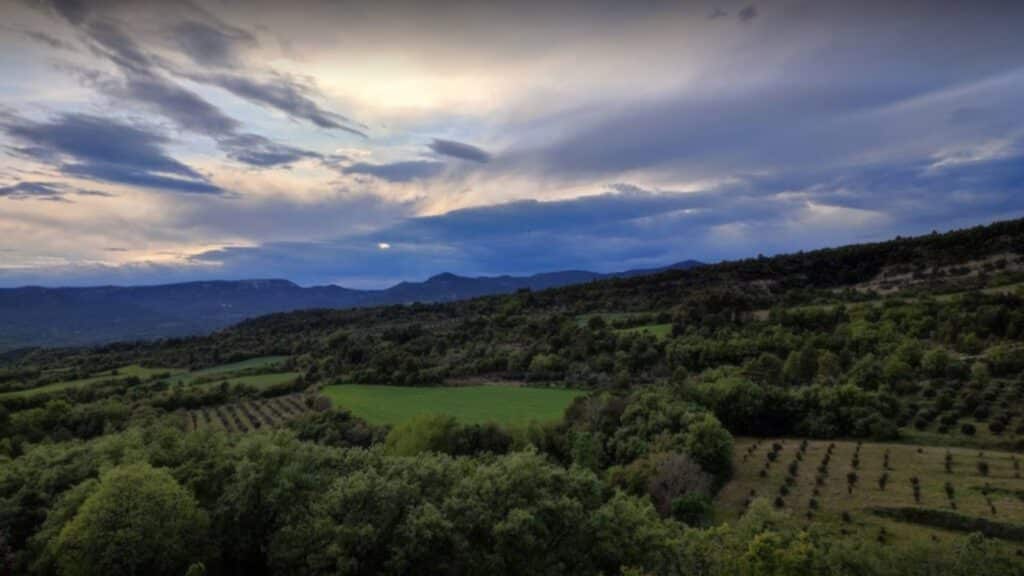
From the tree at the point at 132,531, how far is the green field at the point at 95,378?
7620 cm

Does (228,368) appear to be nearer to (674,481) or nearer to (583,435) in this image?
(583,435)

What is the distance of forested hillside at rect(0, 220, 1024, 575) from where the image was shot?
26188 mm

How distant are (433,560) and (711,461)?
125 feet

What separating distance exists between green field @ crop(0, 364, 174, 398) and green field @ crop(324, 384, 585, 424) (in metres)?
42.5

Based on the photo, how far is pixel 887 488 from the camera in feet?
152

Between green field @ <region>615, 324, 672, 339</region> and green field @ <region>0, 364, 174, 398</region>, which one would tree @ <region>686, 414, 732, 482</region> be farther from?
green field @ <region>0, 364, 174, 398</region>

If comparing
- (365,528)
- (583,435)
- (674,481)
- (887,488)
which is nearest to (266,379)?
(583,435)

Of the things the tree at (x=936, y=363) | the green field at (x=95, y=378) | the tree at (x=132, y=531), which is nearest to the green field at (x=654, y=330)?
the tree at (x=936, y=363)

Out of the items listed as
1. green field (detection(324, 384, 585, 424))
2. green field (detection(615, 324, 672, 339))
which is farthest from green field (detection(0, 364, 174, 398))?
green field (detection(615, 324, 672, 339))

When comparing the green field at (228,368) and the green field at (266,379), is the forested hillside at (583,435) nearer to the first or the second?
the green field at (266,379)

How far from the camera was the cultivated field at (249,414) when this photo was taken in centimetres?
7431

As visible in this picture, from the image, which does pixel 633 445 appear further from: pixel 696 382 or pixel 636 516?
pixel 636 516

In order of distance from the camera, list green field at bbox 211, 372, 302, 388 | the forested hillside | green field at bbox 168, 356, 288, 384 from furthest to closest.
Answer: green field at bbox 168, 356, 288, 384 → green field at bbox 211, 372, 302, 388 → the forested hillside

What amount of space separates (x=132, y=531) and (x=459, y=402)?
52980 millimetres
